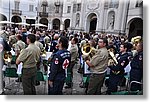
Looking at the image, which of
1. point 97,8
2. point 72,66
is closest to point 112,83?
point 72,66

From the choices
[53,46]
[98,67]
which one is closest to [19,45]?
[53,46]

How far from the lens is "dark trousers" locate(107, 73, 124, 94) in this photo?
107 inches

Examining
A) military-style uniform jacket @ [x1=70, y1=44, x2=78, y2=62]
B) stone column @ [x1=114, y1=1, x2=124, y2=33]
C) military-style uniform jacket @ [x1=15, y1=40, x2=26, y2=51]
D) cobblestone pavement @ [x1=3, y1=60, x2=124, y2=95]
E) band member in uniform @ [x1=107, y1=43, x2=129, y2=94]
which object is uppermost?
stone column @ [x1=114, y1=1, x2=124, y2=33]

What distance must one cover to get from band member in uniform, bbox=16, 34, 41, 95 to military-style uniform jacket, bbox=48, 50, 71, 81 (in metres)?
0.22

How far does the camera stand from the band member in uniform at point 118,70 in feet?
8.78

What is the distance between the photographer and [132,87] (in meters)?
2.76

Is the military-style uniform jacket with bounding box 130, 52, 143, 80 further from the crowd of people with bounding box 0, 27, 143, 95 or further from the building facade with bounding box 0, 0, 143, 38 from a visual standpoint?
the building facade with bounding box 0, 0, 143, 38

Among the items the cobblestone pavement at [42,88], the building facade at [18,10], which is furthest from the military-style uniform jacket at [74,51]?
the building facade at [18,10]

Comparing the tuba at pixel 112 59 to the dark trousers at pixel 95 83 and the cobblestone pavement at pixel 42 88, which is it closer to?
the dark trousers at pixel 95 83

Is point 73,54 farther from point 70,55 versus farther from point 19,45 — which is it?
point 19,45

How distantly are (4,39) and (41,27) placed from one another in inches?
16.8

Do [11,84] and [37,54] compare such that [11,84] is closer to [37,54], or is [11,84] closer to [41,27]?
[37,54]

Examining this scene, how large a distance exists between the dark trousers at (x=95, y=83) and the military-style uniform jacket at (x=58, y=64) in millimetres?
403

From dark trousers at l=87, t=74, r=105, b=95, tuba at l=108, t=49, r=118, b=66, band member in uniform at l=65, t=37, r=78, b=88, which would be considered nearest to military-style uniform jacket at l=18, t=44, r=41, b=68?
band member in uniform at l=65, t=37, r=78, b=88
